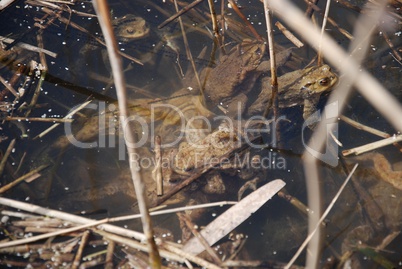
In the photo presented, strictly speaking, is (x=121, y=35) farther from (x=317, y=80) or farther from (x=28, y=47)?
(x=317, y=80)

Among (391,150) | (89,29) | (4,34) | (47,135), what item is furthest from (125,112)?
(4,34)

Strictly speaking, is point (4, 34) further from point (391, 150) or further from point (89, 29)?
point (391, 150)

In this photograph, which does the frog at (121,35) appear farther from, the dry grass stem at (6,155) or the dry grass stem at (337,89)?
the dry grass stem at (337,89)

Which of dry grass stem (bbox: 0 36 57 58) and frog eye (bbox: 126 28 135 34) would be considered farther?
frog eye (bbox: 126 28 135 34)

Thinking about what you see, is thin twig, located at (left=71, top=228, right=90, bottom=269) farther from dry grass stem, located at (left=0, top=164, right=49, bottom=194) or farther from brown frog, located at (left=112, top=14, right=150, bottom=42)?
brown frog, located at (left=112, top=14, right=150, bottom=42)

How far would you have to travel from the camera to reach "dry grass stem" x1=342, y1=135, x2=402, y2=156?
131 inches

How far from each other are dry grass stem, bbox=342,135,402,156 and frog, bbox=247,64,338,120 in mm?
706

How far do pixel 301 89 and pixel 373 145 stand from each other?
1.08m

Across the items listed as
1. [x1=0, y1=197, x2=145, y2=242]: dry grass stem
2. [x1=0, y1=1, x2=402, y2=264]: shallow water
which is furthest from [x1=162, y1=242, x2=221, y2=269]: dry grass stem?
[x1=0, y1=1, x2=402, y2=264]: shallow water

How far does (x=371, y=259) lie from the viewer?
2.91 meters

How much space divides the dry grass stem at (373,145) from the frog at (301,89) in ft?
→ 2.32

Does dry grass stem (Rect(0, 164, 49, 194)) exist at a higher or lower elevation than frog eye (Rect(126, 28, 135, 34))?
lower

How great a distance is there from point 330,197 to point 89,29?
12.0ft

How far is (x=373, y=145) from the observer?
3414 mm
